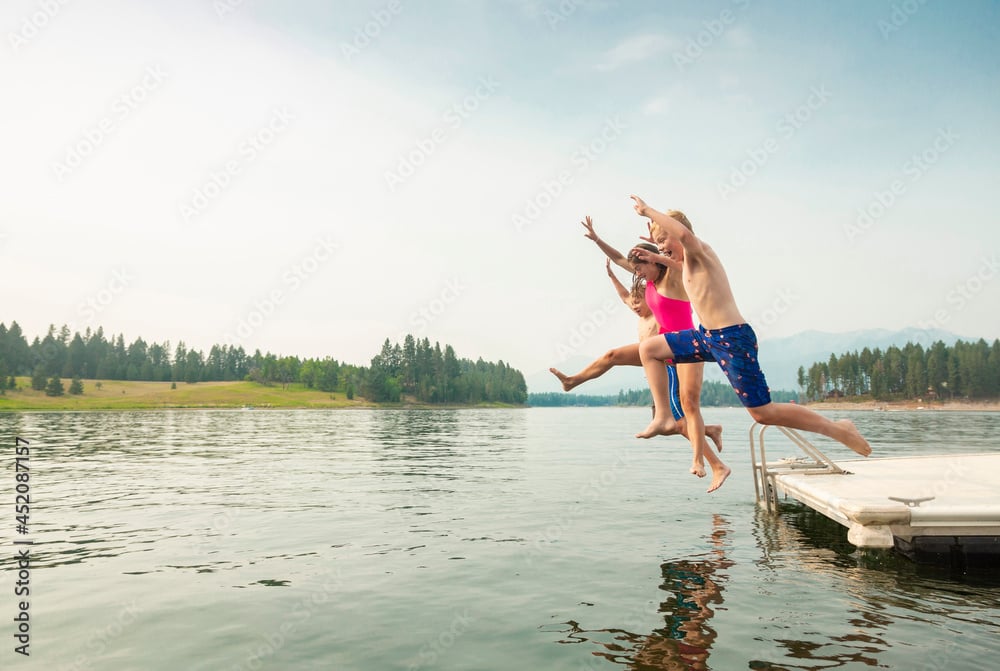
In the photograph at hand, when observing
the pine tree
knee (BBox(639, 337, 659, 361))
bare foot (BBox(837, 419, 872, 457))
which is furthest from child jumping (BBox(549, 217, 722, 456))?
the pine tree

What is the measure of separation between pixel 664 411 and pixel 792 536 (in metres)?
7.65

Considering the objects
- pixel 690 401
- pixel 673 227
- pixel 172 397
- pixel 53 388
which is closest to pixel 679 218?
pixel 673 227

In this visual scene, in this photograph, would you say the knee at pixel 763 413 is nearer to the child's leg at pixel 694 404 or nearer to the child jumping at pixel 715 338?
the child jumping at pixel 715 338

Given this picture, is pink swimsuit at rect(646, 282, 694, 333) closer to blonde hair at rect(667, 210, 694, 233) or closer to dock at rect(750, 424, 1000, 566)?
blonde hair at rect(667, 210, 694, 233)

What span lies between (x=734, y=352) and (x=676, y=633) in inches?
132

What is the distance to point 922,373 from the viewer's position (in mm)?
158125

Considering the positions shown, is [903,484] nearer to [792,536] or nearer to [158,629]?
[792,536]

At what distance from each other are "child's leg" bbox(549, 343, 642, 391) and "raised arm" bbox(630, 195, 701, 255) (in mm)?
1506

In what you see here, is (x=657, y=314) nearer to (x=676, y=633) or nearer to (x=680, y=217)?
(x=680, y=217)

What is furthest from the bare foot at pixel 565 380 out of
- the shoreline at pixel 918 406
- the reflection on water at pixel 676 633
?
the shoreline at pixel 918 406

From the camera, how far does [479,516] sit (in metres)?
15.7

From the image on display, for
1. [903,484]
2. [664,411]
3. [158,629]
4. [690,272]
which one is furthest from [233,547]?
[903,484]

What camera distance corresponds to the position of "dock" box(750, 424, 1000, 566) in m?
9.84

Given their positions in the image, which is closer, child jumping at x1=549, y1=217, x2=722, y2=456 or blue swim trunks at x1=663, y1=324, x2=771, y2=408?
blue swim trunks at x1=663, y1=324, x2=771, y2=408
